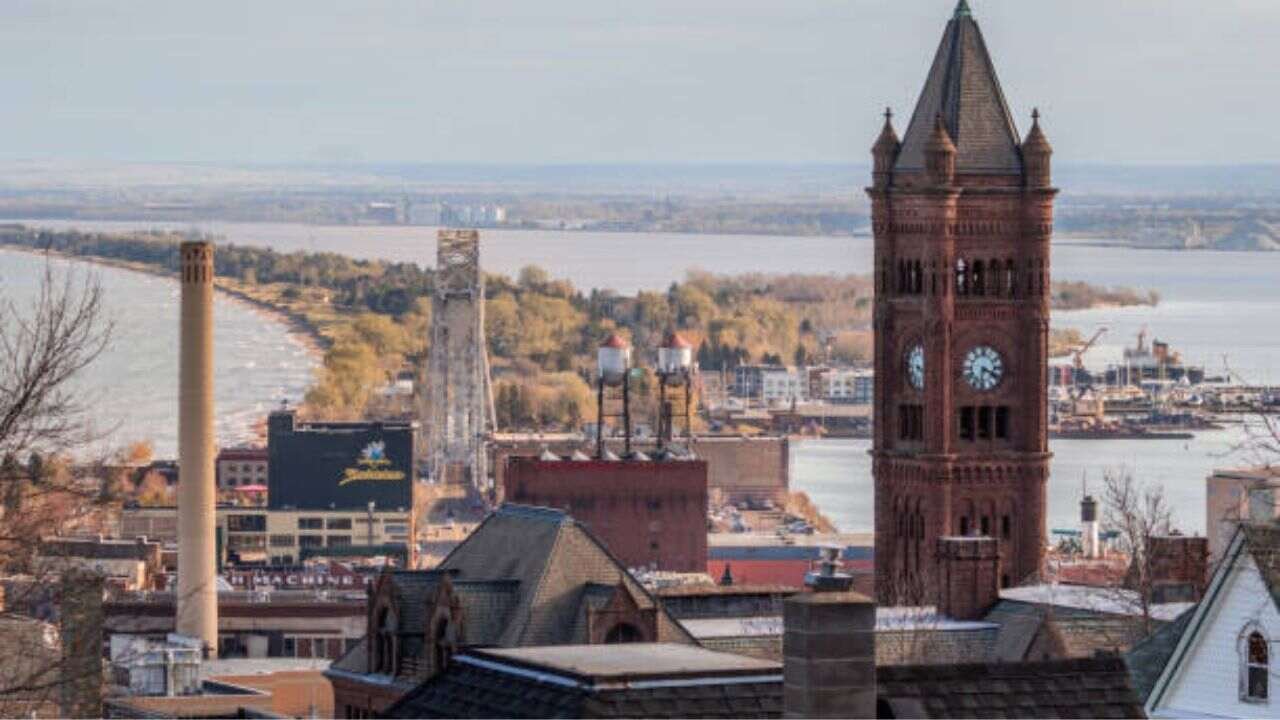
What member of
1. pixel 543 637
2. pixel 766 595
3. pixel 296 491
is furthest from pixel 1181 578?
pixel 296 491

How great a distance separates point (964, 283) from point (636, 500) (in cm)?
3967

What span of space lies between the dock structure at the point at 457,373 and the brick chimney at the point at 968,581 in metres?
122

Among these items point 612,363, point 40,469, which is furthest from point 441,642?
point 612,363

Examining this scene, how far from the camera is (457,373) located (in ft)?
644

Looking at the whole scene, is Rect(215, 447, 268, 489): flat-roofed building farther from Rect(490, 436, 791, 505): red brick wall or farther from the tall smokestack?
the tall smokestack

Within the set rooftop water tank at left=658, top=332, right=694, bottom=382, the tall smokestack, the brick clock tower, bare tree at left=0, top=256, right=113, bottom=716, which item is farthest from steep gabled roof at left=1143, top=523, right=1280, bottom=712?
rooftop water tank at left=658, top=332, right=694, bottom=382

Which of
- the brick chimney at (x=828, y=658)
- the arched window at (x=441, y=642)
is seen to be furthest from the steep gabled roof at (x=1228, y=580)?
the arched window at (x=441, y=642)

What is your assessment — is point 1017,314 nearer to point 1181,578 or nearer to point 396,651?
point 1181,578

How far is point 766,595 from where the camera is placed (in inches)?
2709

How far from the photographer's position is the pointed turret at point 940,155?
275 ft

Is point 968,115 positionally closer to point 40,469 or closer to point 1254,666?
point 1254,666

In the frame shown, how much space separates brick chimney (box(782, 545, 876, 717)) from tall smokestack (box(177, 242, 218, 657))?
231 feet

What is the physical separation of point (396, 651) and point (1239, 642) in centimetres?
2508

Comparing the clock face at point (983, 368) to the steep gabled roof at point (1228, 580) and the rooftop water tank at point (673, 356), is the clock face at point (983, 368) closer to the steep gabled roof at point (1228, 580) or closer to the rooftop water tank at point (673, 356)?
the steep gabled roof at point (1228, 580)
